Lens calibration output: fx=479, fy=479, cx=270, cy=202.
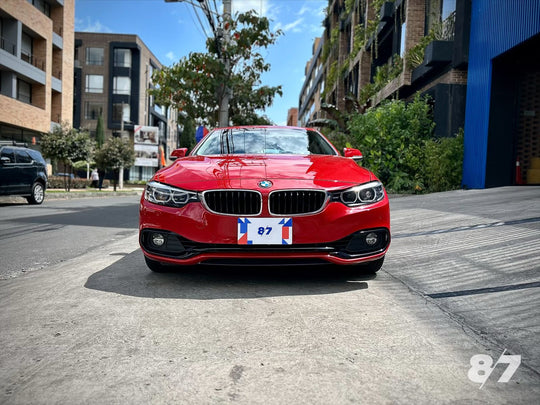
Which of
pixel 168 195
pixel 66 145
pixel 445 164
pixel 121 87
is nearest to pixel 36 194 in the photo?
pixel 445 164

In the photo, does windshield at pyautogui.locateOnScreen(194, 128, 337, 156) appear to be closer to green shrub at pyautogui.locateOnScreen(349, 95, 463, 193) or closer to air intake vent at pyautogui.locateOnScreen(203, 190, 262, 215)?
air intake vent at pyautogui.locateOnScreen(203, 190, 262, 215)

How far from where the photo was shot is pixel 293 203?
341 centimetres

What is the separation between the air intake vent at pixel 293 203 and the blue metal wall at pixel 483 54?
8176 millimetres

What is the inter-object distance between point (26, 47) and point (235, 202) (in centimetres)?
3030

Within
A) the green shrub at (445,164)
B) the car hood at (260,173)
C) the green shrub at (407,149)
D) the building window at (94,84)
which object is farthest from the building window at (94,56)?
the car hood at (260,173)

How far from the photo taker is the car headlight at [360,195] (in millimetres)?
3479

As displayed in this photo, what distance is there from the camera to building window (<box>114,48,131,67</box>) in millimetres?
52750

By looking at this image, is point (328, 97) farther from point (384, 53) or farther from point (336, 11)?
point (384, 53)

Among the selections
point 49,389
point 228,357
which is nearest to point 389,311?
point 228,357

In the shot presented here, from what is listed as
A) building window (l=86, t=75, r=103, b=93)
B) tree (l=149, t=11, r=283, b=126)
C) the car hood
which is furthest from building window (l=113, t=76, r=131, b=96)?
the car hood

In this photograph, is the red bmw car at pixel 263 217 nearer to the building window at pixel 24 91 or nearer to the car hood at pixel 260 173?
the car hood at pixel 260 173

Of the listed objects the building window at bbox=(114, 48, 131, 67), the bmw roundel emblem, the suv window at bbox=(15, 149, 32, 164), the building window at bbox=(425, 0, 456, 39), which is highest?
the building window at bbox=(114, 48, 131, 67)

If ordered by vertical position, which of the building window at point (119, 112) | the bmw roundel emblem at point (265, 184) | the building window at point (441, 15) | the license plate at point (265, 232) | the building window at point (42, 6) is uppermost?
the building window at point (42, 6)

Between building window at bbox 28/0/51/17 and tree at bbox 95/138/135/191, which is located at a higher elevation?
building window at bbox 28/0/51/17
